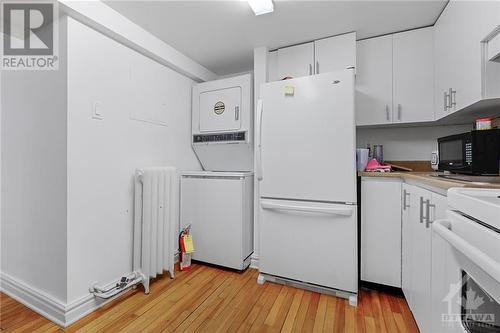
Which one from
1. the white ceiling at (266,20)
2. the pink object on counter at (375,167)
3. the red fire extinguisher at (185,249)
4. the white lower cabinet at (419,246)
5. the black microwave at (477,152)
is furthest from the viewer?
the red fire extinguisher at (185,249)

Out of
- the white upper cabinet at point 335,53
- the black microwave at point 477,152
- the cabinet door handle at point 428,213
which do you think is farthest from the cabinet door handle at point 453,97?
the cabinet door handle at point 428,213

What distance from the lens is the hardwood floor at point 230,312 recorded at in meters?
1.43

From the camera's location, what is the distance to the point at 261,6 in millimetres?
1622

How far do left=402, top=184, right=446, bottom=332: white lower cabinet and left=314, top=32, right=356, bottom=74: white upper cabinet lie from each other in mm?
1139

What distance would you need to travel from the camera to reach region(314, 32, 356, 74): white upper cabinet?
1.97 m

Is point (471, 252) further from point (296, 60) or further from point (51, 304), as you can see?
point (51, 304)

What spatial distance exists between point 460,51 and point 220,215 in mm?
2154

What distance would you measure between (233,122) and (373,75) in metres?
1.36

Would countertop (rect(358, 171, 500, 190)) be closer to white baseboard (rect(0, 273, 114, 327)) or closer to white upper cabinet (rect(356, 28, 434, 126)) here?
white upper cabinet (rect(356, 28, 434, 126))

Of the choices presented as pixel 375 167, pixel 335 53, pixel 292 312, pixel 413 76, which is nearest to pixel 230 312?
pixel 292 312

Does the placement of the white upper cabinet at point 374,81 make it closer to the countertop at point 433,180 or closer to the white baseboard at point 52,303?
the countertop at point 433,180

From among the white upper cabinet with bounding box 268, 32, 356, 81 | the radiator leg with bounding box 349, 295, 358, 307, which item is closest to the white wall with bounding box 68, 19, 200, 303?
the white upper cabinet with bounding box 268, 32, 356, 81

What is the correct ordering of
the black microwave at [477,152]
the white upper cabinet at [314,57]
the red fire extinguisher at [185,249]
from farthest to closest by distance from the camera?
the red fire extinguisher at [185,249] → the white upper cabinet at [314,57] → the black microwave at [477,152]

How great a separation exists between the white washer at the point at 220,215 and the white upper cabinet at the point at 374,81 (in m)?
1.22
